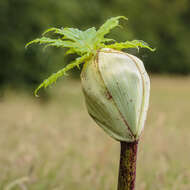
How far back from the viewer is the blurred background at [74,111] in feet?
6.18

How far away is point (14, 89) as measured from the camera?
13.4 metres

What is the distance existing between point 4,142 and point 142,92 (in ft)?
8.07

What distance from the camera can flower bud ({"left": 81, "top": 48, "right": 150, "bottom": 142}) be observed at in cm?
58

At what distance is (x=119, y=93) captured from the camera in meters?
0.58

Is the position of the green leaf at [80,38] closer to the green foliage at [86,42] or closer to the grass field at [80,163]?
the green foliage at [86,42]

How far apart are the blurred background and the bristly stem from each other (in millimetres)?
314

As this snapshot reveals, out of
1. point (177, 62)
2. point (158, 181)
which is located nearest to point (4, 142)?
point (158, 181)

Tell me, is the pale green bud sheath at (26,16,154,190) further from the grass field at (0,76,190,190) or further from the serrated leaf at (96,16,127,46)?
the grass field at (0,76,190,190)

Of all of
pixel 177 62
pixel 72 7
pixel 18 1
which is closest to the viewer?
pixel 18 1

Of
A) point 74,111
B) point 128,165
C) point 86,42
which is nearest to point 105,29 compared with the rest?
point 86,42

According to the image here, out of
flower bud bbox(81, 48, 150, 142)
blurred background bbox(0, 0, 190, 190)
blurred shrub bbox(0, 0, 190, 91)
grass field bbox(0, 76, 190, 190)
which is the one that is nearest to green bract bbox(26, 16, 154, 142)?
flower bud bbox(81, 48, 150, 142)

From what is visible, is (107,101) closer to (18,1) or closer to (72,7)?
(18,1)

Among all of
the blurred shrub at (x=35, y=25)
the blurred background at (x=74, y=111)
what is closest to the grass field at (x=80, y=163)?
the blurred background at (x=74, y=111)

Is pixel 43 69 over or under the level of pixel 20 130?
over
